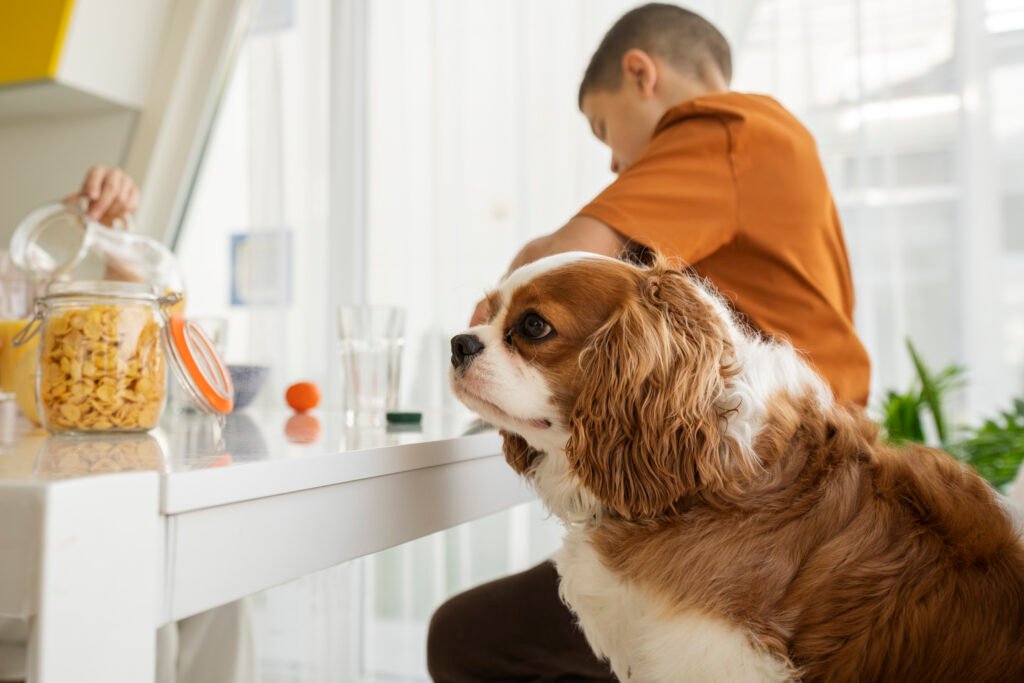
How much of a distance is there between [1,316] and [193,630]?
74cm

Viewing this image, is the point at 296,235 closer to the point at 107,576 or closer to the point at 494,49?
the point at 494,49

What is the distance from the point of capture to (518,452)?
100 cm

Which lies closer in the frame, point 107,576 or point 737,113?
point 107,576

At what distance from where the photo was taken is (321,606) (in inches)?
103

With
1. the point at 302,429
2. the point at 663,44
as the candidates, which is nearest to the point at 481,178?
the point at 663,44

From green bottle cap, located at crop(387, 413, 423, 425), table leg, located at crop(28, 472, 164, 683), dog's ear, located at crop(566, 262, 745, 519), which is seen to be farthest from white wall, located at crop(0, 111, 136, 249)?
table leg, located at crop(28, 472, 164, 683)

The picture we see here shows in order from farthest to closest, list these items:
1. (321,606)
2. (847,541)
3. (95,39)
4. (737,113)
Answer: (321,606), (95,39), (737,113), (847,541)

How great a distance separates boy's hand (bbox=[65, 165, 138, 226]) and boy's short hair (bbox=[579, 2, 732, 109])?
3.40 feet

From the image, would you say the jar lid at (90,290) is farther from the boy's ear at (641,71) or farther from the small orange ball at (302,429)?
the boy's ear at (641,71)

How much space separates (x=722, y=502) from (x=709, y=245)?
539 mm

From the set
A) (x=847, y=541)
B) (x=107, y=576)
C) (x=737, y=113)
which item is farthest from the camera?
(x=737, y=113)

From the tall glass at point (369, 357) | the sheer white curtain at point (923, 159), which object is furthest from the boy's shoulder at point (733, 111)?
the sheer white curtain at point (923, 159)

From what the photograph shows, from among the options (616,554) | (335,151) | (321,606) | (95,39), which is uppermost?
(95,39)

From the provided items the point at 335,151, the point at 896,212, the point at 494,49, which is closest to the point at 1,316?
the point at 335,151
